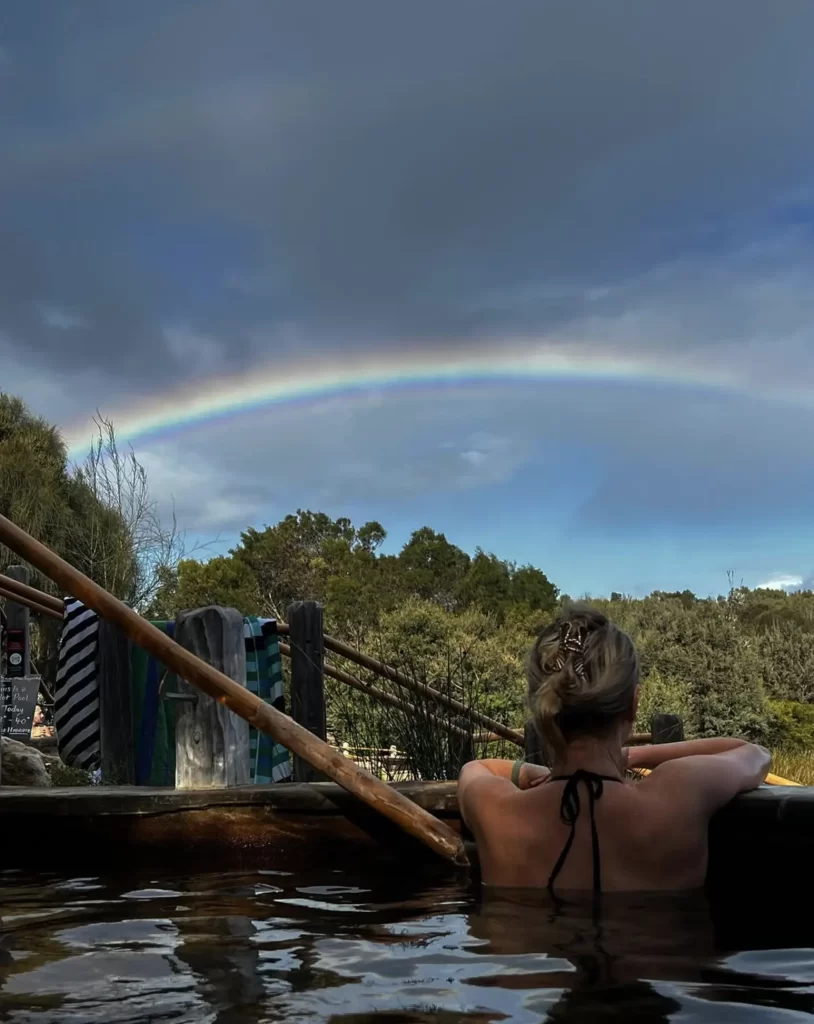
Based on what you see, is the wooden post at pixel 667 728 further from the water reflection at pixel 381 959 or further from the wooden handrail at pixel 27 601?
the wooden handrail at pixel 27 601

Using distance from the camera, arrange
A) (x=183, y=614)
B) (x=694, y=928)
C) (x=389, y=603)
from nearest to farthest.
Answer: (x=694, y=928)
(x=183, y=614)
(x=389, y=603)

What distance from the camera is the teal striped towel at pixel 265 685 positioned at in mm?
6324

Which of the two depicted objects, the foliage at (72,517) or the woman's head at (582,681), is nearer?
the woman's head at (582,681)

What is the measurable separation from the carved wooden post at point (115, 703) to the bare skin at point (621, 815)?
10.8 feet

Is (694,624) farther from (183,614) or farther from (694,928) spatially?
(694,928)

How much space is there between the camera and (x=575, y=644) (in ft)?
10.4

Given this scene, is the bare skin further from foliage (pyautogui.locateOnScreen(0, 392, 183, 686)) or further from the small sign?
foliage (pyautogui.locateOnScreen(0, 392, 183, 686))

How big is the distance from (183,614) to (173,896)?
1.48 m

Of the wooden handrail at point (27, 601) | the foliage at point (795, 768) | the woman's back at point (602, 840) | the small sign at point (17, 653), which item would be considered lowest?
the foliage at point (795, 768)

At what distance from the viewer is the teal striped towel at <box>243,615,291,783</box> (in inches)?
249

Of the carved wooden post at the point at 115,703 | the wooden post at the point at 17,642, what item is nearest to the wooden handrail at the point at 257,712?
the carved wooden post at the point at 115,703

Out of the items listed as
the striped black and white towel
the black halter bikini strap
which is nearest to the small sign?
the striped black and white towel

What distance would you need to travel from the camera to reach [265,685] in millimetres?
6555

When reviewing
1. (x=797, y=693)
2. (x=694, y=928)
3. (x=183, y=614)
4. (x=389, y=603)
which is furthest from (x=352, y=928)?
(x=389, y=603)
